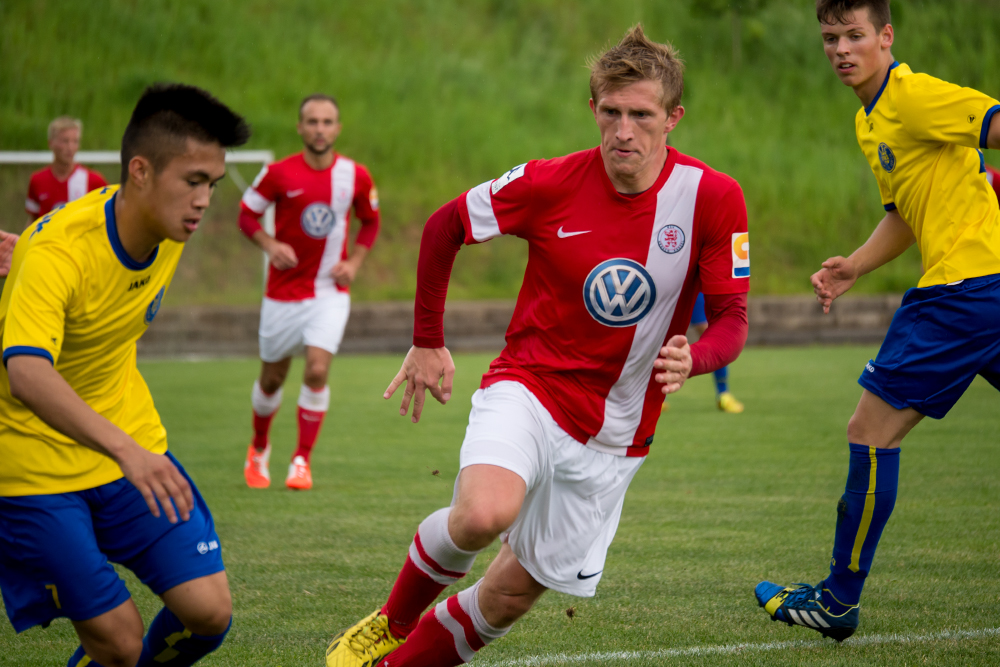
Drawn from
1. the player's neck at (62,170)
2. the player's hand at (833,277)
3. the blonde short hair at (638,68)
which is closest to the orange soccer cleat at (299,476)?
the player's hand at (833,277)

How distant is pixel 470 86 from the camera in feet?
68.9

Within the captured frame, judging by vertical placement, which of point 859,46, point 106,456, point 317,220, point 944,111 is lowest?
point 317,220

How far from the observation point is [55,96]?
1878cm

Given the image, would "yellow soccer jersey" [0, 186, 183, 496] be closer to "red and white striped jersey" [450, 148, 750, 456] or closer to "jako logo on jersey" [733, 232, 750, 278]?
"red and white striped jersey" [450, 148, 750, 456]

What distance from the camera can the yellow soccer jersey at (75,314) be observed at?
8.03ft

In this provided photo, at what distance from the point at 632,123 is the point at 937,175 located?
1177mm

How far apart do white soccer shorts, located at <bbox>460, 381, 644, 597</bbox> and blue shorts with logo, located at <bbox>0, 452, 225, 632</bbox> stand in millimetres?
786

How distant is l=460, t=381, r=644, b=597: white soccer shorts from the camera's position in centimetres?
289

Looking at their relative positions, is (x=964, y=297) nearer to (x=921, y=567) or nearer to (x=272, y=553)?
(x=921, y=567)

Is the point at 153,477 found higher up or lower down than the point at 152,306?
lower down

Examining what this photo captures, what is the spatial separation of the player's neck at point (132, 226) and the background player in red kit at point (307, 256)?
383 centimetres

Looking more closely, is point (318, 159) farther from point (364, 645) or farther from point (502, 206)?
point (364, 645)

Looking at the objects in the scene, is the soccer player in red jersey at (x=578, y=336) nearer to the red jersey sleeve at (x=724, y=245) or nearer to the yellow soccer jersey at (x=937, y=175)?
the red jersey sleeve at (x=724, y=245)

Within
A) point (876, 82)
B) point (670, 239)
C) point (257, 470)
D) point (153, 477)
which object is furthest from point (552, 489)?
point (257, 470)
